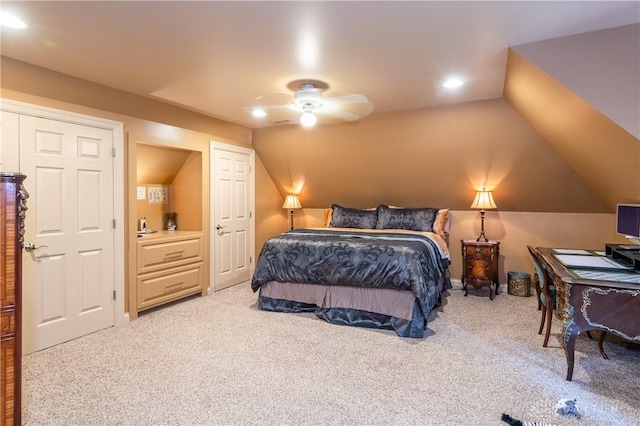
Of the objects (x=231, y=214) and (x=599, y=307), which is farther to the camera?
(x=231, y=214)

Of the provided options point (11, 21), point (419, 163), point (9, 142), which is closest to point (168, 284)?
point (9, 142)

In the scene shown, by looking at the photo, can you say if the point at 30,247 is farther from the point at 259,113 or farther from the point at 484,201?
the point at 484,201

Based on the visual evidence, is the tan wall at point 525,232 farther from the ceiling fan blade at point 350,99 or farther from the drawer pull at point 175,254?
the drawer pull at point 175,254

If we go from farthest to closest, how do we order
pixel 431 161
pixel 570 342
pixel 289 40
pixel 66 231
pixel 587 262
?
pixel 431 161 → pixel 66 231 → pixel 587 262 → pixel 289 40 → pixel 570 342

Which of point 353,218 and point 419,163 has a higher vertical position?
point 419,163

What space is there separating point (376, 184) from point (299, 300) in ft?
8.04

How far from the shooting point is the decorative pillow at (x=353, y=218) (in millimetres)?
5414

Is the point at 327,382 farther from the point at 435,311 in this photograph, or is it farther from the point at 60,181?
the point at 60,181

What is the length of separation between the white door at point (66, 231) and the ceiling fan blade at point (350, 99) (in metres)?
2.33

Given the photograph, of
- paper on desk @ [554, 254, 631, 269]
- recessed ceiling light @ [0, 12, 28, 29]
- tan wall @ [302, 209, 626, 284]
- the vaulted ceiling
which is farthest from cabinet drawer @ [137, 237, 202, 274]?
paper on desk @ [554, 254, 631, 269]

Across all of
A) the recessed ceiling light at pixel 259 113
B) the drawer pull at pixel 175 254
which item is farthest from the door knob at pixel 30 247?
the recessed ceiling light at pixel 259 113

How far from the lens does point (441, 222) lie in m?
5.14

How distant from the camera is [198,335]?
3.40 m

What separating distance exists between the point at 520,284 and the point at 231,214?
4094 mm
